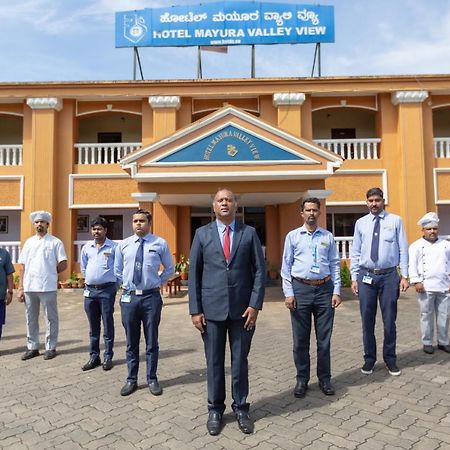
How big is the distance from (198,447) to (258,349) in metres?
2.72

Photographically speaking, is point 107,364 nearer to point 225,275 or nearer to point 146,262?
point 146,262

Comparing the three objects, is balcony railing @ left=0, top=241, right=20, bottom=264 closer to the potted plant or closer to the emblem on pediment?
the potted plant

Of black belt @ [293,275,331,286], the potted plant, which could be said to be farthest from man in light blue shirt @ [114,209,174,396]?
the potted plant

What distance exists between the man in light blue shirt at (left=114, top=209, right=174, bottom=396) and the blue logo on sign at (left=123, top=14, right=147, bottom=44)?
528 inches

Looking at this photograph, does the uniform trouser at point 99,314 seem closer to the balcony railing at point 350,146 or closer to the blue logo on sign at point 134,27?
the balcony railing at point 350,146

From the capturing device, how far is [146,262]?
13.5 ft

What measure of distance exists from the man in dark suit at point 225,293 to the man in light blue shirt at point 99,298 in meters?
1.88

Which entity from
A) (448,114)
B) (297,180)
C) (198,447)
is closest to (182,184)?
(297,180)

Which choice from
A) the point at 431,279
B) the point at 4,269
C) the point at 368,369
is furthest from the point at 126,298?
the point at 431,279

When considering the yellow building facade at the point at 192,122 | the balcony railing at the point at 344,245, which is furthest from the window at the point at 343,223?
the balcony railing at the point at 344,245

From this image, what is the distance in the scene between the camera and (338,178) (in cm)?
1346

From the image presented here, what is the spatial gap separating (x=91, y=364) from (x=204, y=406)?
178 cm

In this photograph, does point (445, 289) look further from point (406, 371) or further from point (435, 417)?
point (435, 417)

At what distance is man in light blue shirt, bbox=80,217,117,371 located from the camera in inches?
187
